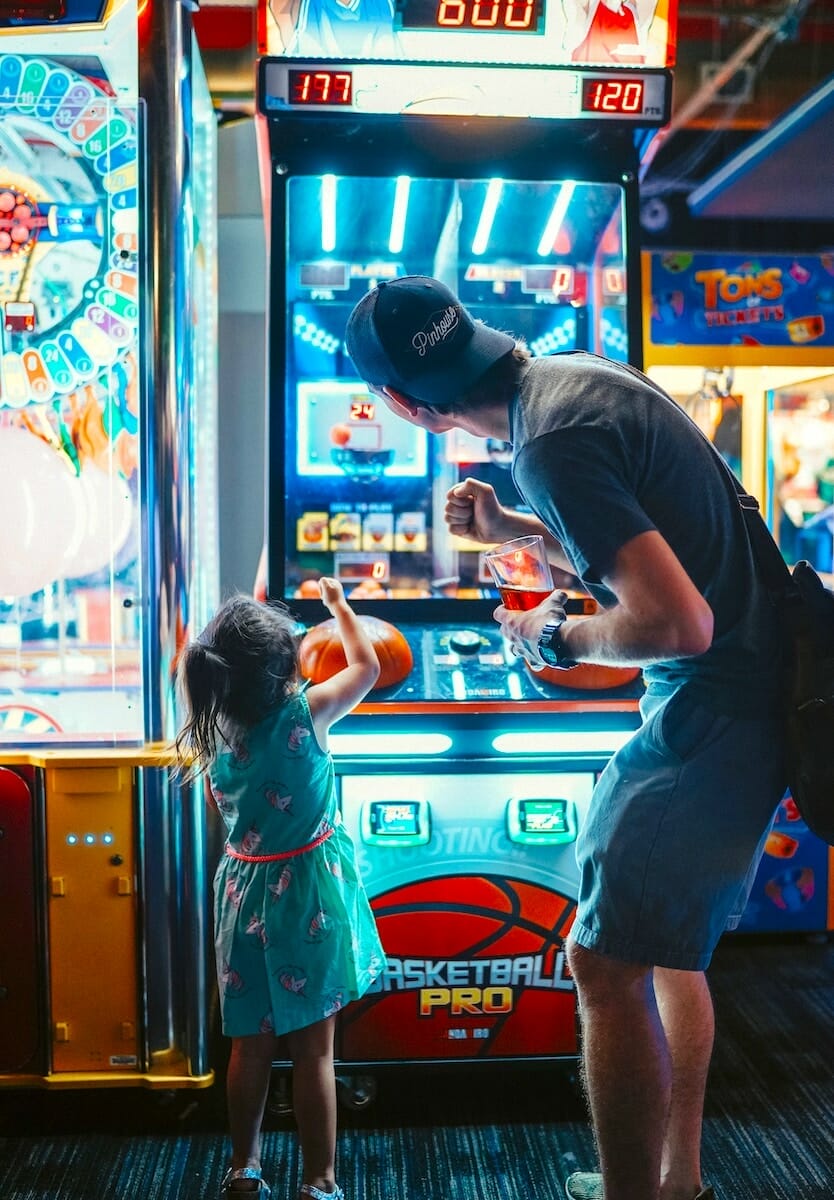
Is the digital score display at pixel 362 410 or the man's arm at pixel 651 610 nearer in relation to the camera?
the man's arm at pixel 651 610

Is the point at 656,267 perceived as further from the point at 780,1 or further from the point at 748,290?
the point at 780,1

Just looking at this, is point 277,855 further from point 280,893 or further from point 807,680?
point 807,680

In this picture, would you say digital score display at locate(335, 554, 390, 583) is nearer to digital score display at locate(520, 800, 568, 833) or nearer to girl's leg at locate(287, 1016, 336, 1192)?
digital score display at locate(520, 800, 568, 833)

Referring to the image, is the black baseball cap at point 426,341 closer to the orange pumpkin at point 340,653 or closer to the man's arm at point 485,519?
the man's arm at point 485,519

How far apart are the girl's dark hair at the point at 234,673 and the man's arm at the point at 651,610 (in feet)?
2.15

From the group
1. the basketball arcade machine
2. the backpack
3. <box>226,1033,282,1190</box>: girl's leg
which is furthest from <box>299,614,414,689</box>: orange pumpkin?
the backpack

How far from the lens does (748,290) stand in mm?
3006

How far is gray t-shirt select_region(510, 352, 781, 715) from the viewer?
48.9 inches

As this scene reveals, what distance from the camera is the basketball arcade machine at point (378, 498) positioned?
2.02m

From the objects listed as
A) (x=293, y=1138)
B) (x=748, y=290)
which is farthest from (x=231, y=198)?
(x=293, y=1138)

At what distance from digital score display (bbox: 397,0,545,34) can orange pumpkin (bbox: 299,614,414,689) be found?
1.37 m

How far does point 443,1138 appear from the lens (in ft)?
6.62

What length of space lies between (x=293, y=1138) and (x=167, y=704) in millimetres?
967

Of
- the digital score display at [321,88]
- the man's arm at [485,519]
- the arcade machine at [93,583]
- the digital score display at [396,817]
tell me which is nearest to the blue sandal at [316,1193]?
the arcade machine at [93,583]
